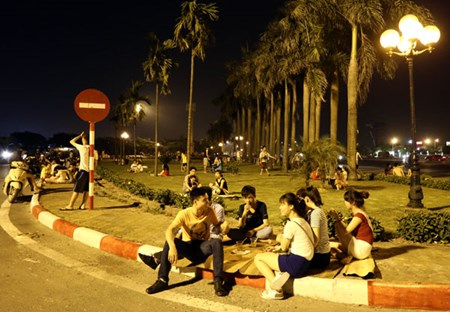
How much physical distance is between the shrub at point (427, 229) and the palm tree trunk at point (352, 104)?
1419 centimetres

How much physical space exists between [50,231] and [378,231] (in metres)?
6.56

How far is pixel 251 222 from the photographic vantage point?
281 inches

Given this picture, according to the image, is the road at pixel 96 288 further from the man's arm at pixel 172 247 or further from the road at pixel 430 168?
the road at pixel 430 168

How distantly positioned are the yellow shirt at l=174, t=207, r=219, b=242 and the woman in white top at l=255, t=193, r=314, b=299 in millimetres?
1031

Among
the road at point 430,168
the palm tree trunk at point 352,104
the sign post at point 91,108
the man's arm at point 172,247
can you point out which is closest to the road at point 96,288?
the man's arm at point 172,247

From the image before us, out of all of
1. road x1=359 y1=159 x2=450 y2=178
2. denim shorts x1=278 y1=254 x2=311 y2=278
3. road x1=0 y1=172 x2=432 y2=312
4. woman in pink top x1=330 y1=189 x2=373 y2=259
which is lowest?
road x1=0 y1=172 x2=432 y2=312

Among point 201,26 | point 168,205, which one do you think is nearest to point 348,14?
point 201,26

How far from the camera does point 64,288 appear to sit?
196 inches

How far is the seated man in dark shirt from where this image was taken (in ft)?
22.7

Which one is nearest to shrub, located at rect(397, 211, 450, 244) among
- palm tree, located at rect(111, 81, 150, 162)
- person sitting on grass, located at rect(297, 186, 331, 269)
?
person sitting on grass, located at rect(297, 186, 331, 269)

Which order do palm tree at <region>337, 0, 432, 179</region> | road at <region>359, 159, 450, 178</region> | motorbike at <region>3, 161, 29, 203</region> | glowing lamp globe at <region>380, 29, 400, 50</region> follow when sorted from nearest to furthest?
glowing lamp globe at <region>380, 29, 400, 50</region> < motorbike at <region>3, 161, 29, 203</region> < palm tree at <region>337, 0, 432, 179</region> < road at <region>359, 159, 450, 178</region>

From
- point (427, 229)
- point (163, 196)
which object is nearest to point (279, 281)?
point (427, 229)

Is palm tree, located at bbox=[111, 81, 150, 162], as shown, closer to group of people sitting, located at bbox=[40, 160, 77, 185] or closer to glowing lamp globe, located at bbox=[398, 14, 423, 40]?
group of people sitting, located at bbox=[40, 160, 77, 185]

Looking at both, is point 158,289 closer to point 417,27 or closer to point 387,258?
point 387,258
